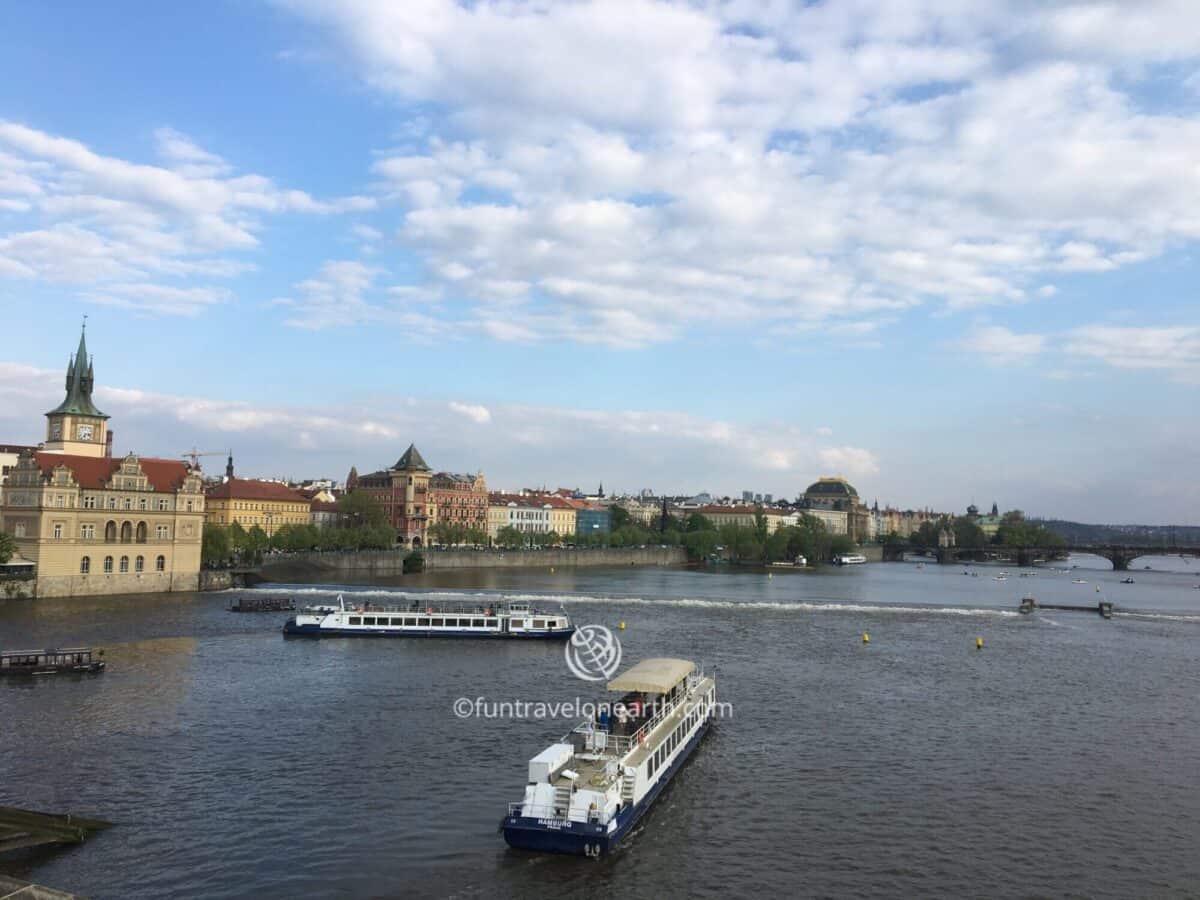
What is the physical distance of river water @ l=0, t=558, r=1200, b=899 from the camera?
25609 mm

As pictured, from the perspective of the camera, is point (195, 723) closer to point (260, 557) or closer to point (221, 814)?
point (221, 814)

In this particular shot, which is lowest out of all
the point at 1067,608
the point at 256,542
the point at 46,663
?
the point at 46,663

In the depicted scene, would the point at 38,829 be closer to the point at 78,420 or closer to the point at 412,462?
the point at 78,420

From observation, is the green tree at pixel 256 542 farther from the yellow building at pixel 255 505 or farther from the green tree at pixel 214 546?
the yellow building at pixel 255 505

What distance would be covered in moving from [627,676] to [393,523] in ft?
514

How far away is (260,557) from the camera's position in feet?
392

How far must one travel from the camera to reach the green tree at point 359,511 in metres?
170

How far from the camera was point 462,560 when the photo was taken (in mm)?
151875

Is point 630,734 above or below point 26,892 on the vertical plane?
above

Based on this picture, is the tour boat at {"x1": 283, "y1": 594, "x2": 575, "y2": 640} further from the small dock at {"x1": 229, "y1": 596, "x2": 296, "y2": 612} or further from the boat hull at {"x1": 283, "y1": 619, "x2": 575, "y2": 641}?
the small dock at {"x1": 229, "y1": 596, "x2": 296, "y2": 612}

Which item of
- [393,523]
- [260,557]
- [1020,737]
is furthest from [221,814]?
[393,523]

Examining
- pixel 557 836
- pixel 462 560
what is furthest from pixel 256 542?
pixel 557 836

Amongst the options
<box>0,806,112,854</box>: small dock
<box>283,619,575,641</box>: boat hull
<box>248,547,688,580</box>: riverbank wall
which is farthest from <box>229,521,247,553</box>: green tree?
<box>0,806,112,854</box>: small dock

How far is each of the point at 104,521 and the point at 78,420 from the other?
1063 inches
